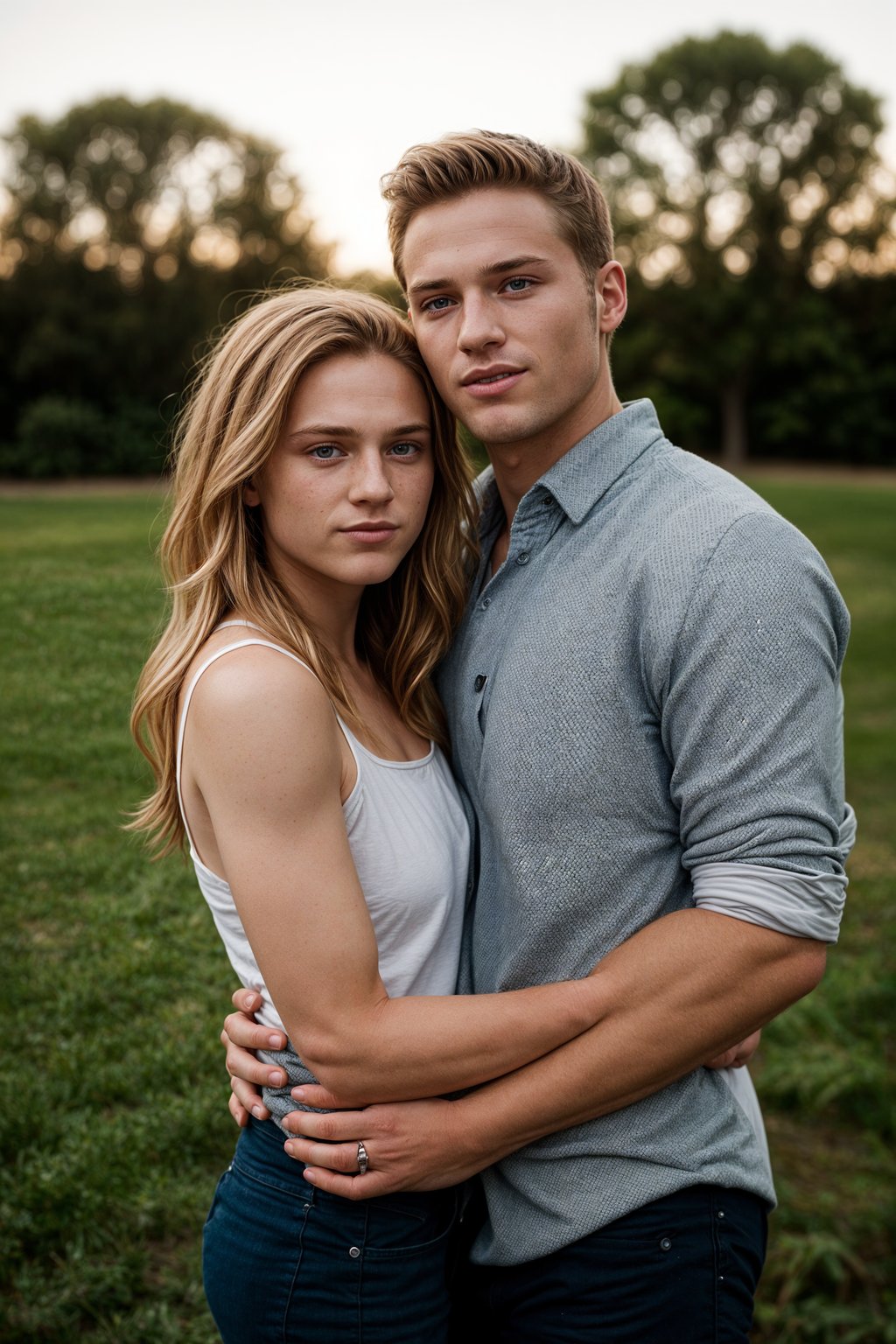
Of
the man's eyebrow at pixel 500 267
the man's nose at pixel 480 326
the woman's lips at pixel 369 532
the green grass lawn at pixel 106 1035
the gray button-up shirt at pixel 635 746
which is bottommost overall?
the green grass lawn at pixel 106 1035

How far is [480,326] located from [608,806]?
96cm

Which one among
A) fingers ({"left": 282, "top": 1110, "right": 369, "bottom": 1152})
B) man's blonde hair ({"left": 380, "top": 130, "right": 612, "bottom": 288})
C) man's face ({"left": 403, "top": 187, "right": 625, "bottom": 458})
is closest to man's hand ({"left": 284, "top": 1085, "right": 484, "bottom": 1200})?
fingers ({"left": 282, "top": 1110, "right": 369, "bottom": 1152})

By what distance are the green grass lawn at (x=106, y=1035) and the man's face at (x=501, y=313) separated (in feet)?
3.21

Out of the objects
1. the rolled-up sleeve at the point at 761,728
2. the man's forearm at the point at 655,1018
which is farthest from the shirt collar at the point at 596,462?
the man's forearm at the point at 655,1018

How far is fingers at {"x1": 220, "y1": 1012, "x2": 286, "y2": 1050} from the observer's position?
6.73 feet

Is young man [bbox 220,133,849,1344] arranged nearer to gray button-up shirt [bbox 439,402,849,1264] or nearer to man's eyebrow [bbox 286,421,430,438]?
gray button-up shirt [bbox 439,402,849,1264]

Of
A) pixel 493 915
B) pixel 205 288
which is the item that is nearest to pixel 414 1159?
pixel 493 915

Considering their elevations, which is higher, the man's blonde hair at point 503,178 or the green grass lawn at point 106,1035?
the man's blonde hair at point 503,178

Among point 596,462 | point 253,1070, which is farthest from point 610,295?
point 253,1070

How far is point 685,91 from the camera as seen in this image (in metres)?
33.0

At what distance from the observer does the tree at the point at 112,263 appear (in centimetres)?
479

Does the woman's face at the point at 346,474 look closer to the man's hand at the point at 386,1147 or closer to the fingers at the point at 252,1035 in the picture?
the fingers at the point at 252,1035

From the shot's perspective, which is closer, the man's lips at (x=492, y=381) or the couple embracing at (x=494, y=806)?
the couple embracing at (x=494, y=806)

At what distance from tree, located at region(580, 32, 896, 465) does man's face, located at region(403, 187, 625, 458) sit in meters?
29.2
